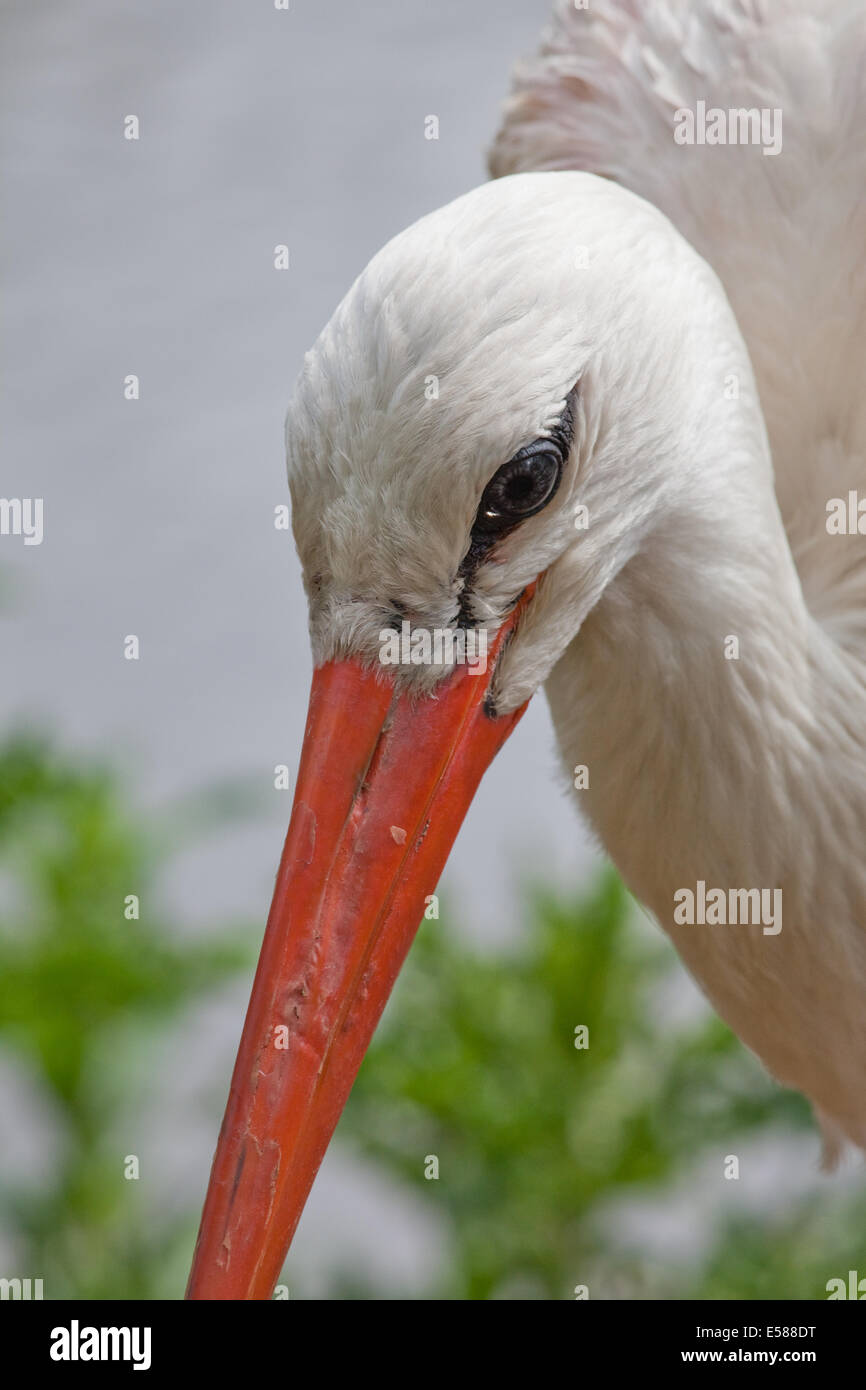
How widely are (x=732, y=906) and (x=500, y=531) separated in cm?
44

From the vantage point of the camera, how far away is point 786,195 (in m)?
1.61

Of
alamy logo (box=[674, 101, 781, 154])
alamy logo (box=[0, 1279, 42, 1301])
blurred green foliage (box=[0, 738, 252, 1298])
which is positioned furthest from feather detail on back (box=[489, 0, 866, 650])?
alamy logo (box=[0, 1279, 42, 1301])

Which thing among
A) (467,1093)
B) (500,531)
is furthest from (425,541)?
(467,1093)

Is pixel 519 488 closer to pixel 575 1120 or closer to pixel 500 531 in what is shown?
pixel 500 531

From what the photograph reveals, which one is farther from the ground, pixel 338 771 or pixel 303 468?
pixel 303 468

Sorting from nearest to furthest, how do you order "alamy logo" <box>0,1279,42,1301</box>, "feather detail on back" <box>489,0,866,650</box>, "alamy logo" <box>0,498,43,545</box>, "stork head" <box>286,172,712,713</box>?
"stork head" <box>286,172,712,713</box> → "feather detail on back" <box>489,0,866,650</box> → "alamy logo" <box>0,1279,42,1301</box> → "alamy logo" <box>0,498,43,545</box>

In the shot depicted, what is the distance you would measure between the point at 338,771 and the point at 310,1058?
0.22 meters

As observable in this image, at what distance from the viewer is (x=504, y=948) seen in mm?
2658

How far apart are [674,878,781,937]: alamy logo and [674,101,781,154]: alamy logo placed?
704mm

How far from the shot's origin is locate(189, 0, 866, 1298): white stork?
1.19 m

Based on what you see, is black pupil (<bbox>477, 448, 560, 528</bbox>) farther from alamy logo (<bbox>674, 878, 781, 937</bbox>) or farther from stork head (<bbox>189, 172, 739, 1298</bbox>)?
alamy logo (<bbox>674, 878, 781, 937</bbox>)

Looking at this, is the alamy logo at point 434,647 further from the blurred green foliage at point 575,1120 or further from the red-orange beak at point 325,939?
the blurred green foliage at point 575,1120
